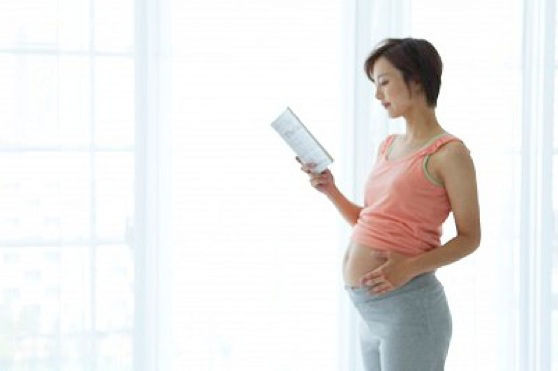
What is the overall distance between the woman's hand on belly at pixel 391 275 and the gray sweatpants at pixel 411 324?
0.05 ft

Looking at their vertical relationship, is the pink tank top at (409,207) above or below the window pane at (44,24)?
below

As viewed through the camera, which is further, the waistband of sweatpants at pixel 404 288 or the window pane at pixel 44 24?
the window pane at pixel 44 24

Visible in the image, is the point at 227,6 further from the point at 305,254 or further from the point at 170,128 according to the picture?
the point at 305,254

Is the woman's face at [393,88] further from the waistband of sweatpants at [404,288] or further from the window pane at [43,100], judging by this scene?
the window pane at [43,100]

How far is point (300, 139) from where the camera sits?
5.82 feet

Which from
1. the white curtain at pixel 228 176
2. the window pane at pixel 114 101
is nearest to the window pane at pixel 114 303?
the white curtain at pixel 228 176

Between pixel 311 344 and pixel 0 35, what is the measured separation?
1.13m

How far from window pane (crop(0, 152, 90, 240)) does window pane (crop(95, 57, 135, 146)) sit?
0.08 meters

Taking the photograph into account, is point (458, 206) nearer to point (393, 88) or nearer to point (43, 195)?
point (393, 88)

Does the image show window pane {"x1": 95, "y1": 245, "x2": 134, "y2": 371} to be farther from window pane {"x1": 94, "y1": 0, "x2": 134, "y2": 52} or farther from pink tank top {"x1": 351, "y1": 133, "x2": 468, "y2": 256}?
pink tank top {"x1": 351, "y1": 133, "x2": 468, "y2": 256}

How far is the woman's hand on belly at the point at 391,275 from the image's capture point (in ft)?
5.29

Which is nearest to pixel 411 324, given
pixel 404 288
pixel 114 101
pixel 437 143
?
pixel 404 288

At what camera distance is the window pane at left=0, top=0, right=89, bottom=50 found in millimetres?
2049

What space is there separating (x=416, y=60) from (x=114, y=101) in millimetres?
843
